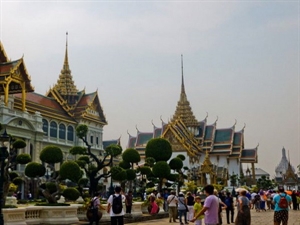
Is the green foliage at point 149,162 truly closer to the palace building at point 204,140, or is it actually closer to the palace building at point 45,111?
the palace building at point 45,111

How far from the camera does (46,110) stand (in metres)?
48.2

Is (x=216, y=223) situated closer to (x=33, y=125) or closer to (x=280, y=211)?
(x=280, y=211)

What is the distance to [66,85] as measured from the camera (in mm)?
58688

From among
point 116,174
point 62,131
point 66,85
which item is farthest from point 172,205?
point 66,85

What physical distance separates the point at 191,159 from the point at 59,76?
21.3m

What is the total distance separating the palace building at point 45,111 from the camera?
3947 centimetres

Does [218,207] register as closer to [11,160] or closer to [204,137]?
[11,160]

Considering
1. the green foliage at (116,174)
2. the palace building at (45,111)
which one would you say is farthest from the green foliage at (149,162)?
the palace building at (45,111)

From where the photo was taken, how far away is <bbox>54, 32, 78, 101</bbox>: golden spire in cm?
5696

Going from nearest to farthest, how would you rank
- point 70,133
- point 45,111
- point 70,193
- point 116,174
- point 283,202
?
point 283,202, point 70,193, point 116,174, point 45,111, point 70,133

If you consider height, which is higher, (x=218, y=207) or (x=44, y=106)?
(x=44, y=106)

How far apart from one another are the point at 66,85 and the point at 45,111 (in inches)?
446

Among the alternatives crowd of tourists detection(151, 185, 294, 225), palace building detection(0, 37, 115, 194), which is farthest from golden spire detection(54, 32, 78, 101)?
crowd of tourists detection(151, 185, 294, 225)

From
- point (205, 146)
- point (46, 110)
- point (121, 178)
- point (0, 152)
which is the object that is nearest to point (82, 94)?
point (46, 110)
